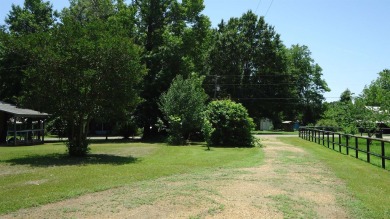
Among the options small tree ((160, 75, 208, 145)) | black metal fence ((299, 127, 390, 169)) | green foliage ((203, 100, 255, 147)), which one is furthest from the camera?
small tree ((160, 75, 208, 145))

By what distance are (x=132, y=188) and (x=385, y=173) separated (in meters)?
7.74

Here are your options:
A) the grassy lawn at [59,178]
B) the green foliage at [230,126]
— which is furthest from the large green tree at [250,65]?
the grassy lawn at [59,178]

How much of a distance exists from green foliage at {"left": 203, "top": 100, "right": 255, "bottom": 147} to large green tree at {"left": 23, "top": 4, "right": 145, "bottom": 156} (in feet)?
31.8

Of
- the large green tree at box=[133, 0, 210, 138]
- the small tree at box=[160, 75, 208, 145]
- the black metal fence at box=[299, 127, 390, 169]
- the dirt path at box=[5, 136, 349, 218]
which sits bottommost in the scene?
the dirt path at box=[5, 136, 349, 218]

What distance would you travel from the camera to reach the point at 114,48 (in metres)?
16.0

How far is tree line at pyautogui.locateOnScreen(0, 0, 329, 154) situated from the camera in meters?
16.1

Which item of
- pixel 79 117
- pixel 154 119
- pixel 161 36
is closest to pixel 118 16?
pixel 161 36

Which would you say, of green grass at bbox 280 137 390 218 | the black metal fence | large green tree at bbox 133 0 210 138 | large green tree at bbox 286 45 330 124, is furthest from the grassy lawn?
large green tree at bbox 286 45 330 124

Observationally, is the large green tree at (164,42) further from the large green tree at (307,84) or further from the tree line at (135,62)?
the large green tree at (307,84)

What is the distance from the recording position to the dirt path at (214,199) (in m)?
6.30

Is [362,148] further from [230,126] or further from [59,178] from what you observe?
[59,178]

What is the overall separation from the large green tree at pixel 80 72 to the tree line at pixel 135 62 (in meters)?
0.04

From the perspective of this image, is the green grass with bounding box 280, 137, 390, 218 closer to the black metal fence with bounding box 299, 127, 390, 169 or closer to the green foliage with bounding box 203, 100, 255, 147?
the black metal fence with bounding box 299, 127, 390, 169

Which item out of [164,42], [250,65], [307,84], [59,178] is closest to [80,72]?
[59,178]
